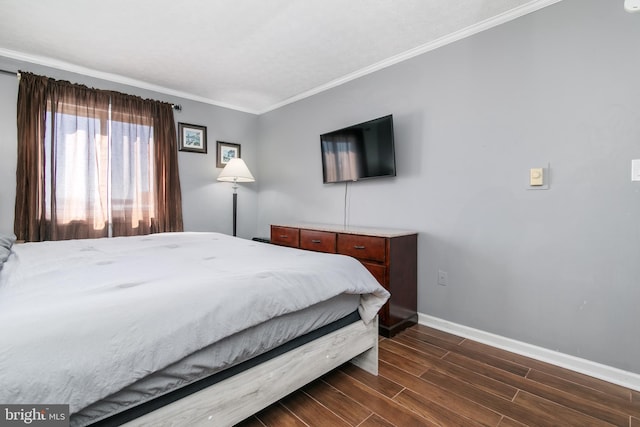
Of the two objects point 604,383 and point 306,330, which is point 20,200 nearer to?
point 306,330

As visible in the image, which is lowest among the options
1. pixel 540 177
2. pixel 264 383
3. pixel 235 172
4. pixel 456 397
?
pixel 456 397

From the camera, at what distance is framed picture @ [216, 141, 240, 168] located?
13.9 feet

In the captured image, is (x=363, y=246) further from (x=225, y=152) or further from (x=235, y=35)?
(x=225, y=152)

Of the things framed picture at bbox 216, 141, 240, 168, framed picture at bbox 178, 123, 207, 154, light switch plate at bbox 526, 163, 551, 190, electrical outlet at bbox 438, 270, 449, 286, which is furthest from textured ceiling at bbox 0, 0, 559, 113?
electrical outlet at bbox 438, 270, 449, 286

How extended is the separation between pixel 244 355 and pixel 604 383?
2.11 m

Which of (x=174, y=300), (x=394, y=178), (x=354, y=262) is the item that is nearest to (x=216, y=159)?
(x=394, y=178)

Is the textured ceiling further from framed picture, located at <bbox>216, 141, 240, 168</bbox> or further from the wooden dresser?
the wooden dresser

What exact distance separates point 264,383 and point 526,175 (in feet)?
7.01

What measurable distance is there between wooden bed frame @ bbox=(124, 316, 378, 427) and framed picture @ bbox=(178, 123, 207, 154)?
326 cm

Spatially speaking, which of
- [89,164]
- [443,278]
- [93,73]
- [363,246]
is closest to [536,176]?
[443,278]

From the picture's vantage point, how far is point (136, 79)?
3447mm

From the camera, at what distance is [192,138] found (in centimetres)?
399

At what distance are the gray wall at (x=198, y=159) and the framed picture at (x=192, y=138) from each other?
6 centimetres

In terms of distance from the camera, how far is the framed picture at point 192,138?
3898 millimetres
